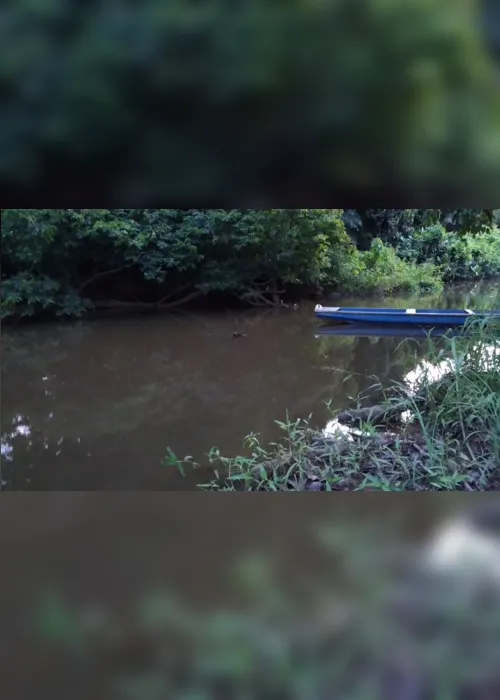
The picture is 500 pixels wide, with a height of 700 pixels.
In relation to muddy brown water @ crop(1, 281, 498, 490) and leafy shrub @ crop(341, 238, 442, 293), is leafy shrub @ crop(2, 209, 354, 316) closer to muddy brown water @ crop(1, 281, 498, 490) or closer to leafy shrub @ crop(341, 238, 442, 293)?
muddy brown water @ crop(1, 281, 498, 490)

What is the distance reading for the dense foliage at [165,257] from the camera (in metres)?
6.09

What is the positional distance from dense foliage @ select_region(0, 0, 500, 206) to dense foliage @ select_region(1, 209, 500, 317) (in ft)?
15.2

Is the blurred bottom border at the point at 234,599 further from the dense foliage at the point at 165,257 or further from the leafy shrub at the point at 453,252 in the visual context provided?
the dense foliage at the point at 165,257

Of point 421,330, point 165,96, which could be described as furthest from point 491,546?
point 421,330

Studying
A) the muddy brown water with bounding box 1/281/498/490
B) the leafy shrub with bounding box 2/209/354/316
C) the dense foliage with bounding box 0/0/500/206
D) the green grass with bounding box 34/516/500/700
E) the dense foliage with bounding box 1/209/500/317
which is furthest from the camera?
the leafy shrub with bounding box 2/209/354/316

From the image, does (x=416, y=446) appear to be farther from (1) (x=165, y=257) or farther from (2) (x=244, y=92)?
(1) (x=165, y=257)

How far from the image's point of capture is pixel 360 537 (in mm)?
1931

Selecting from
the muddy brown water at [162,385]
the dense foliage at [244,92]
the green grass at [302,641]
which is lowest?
the muddy brown water at [162,385]

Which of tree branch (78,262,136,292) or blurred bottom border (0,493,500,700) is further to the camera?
tree branch (78,262,136,292)

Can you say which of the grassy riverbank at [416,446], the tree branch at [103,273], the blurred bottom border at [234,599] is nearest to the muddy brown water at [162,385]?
the grassy riverbank at [416,446]

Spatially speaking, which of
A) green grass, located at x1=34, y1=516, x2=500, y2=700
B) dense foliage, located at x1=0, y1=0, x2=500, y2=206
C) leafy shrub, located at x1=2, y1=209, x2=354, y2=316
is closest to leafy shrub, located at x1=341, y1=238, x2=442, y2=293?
leafy shrub, located at x1=2, y1=209, x2=354, y2=316

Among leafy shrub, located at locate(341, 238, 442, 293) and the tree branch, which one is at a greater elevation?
leafy shrub, located at locate(341, 238, 442, 293)

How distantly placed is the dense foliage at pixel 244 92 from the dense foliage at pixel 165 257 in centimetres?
462

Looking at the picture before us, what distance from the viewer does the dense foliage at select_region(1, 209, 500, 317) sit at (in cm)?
609
